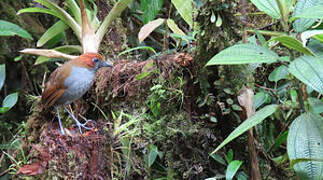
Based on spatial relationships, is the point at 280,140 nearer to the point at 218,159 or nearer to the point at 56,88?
the point at 218,159

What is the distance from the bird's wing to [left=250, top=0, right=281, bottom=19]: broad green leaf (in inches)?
39.7

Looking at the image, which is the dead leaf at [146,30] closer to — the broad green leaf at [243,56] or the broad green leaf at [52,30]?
the broad green leaf at [52,30]

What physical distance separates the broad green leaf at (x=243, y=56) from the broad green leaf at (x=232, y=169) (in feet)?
1.64

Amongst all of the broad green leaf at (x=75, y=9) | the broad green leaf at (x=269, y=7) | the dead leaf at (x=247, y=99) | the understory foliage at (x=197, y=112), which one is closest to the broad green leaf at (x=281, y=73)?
the understory foliage at (x=197, y=112)

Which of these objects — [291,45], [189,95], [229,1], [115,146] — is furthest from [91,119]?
[291,45]

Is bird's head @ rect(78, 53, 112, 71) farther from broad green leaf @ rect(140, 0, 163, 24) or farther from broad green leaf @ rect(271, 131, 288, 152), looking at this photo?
broad green leaf @ rect(271, 131, 288, 152)

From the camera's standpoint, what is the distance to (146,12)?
2.26 meters

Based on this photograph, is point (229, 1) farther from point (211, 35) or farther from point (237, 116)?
point (237, 116)

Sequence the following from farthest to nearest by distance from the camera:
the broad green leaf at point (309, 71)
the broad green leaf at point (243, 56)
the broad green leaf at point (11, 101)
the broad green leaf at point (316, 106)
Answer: the broad green leaf at point (11, 101), the broad green leaf at point (316, 106), the broad green leaf at point (243, 56), the broad green leaf at point (309, 71)

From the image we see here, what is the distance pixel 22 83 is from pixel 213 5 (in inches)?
75.1

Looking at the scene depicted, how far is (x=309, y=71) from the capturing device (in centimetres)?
118

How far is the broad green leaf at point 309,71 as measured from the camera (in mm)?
1147

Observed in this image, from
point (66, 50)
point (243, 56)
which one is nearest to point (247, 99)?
point (243, 56)

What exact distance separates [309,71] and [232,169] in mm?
559
